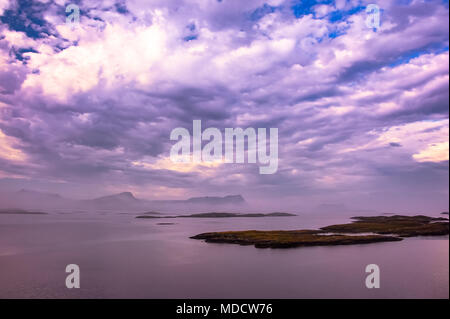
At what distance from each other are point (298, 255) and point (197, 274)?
914 inches

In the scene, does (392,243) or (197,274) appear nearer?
(197,274)

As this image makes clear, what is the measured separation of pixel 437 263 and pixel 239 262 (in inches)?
1302

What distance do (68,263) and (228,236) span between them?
4311 centimetres
